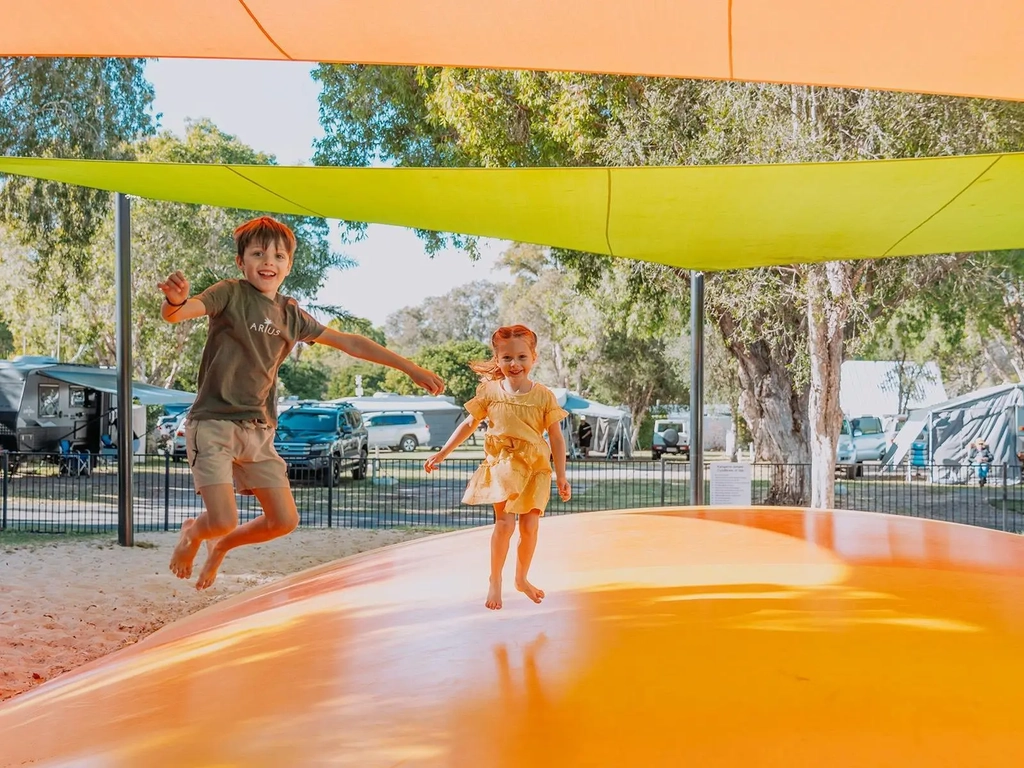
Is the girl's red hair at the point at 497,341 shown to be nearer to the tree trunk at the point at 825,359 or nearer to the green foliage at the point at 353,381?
the tree trunk at the point at 825,359

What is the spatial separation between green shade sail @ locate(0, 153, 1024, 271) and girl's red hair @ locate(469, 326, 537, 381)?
1.19 meters

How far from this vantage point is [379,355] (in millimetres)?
3293

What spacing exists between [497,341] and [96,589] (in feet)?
17.7

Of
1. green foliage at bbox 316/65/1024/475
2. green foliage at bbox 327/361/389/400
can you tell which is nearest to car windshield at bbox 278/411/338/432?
green foliage at bbox 316/65/1024/475

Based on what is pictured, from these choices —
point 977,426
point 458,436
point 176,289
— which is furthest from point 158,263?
point 176,289

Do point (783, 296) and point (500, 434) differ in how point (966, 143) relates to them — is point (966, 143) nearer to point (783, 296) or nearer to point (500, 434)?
point (783, 296)

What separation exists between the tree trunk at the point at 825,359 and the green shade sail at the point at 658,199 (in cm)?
576

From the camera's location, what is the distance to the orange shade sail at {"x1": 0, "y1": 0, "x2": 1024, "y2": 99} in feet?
11.3

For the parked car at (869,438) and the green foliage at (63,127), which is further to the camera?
the parked car at (869,438)

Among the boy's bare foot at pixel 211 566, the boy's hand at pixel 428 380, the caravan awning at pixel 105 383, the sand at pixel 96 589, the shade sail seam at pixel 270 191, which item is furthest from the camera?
the caravan awning at pixel 105 383

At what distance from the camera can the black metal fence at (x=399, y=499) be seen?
1390cm

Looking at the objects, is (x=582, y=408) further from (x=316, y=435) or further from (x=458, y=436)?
(x=458, y=436)

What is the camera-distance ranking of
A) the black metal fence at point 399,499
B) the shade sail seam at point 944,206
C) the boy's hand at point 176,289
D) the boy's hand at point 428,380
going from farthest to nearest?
the black metal fence at point 399,499
the shade sail seam at point 944,206
the boy's hand at point 428,380
the boy's hand at point 176,289

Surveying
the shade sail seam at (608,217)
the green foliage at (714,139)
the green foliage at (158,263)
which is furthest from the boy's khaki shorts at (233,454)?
the green foliage at (158,263)
